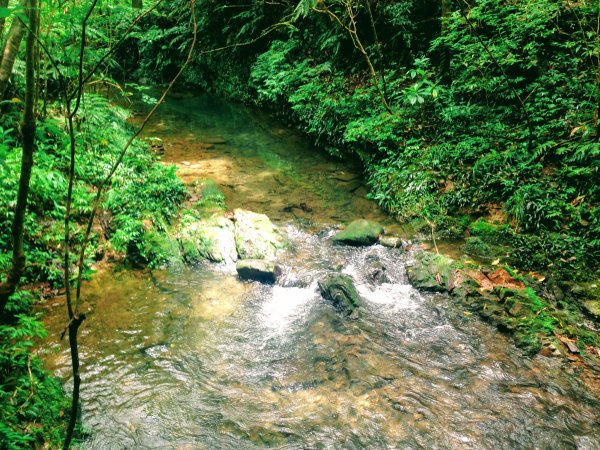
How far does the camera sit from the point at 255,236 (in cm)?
725

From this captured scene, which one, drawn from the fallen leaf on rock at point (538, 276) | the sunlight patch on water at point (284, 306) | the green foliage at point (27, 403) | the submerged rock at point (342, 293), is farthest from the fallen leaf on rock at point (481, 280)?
the green foliage at point (27, 403)

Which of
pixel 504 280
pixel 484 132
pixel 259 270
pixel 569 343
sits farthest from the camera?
pixel 484 132

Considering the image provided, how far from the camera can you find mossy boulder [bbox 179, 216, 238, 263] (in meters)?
6.96

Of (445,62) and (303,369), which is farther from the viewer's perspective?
(445,62)

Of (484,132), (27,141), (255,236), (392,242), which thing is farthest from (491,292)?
(27,141)

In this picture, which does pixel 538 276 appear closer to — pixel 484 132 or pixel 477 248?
pixel 477 248

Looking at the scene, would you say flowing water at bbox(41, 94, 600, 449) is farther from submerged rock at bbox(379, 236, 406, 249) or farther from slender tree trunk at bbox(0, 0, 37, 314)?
slender tree trunk at bbox(0, 0, 37, 314)

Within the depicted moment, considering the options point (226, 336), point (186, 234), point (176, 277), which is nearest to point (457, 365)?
point (226, 336)

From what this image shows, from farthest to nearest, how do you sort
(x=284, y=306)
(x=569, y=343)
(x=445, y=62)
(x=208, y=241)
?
(x=445, y=62) → (x=208, y=241) → (x=284, y=306) → (x=569, y=343)

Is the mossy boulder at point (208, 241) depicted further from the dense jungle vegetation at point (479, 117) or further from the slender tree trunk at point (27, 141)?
the slender tree trunk at point (27, 141)

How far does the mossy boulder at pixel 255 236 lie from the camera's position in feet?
23.1

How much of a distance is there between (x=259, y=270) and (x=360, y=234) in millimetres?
1977

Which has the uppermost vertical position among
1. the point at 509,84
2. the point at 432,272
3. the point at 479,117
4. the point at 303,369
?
the point at 509,84

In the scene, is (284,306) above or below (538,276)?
below
